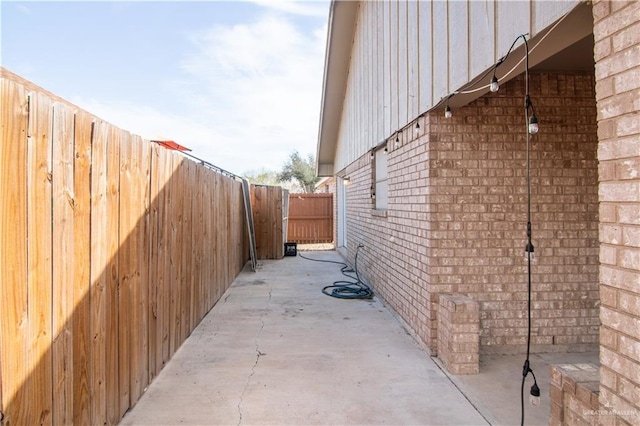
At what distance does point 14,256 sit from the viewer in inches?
60.7

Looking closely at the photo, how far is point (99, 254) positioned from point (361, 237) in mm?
6392

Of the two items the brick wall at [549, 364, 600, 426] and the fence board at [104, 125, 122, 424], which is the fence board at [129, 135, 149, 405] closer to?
the fence board at [104, 125, 122, 424]

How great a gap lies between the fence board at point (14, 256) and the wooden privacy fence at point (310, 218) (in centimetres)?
1372

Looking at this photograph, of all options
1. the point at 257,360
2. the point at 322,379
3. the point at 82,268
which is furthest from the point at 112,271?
the point at 322,379

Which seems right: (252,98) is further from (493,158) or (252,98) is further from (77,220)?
(77,220)

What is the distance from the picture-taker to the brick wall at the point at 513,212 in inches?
156

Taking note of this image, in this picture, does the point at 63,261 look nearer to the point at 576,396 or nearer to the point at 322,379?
the point at 322,379

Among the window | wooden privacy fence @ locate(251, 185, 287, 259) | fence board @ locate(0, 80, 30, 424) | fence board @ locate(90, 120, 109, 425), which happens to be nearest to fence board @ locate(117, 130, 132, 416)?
fence board @ locate(90, 120, 109, 425)

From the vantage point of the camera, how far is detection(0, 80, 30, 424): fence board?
4.87 feet

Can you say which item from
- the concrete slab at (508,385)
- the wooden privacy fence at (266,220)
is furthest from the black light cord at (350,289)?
the wooden privacy fence at (266,220)

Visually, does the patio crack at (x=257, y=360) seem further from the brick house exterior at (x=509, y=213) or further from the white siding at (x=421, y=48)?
the white siding at (x=421, y=48)

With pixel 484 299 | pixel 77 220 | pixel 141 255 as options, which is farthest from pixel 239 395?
pixel 484 299

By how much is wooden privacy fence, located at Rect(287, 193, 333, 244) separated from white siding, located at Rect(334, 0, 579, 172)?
6.96 m

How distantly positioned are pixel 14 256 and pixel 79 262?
0.53 meters
